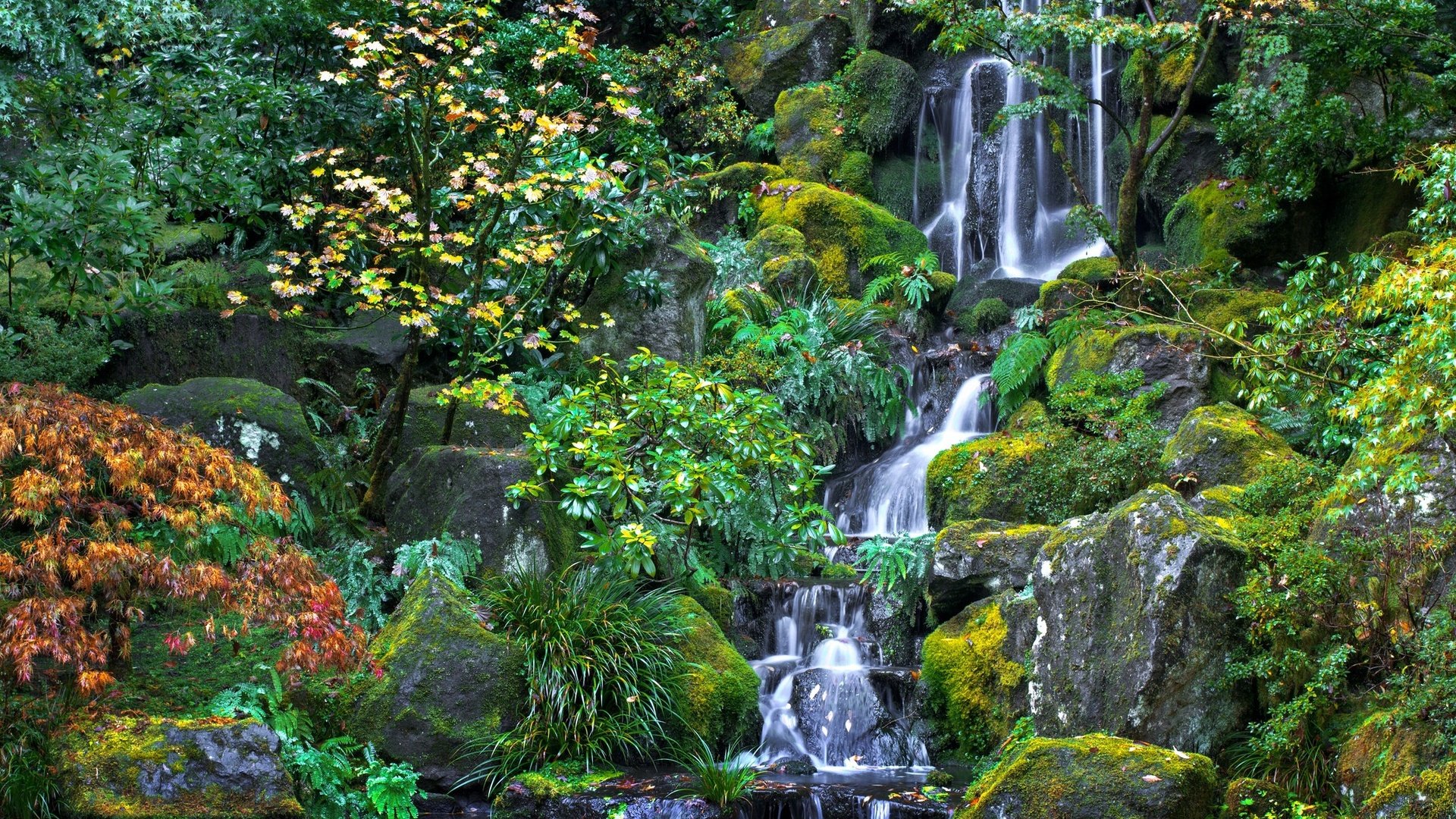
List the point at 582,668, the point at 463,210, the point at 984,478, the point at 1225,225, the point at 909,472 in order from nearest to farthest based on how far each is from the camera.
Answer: the point at 582,668 → the point at 463,210 → the point at 984,478 → the point at 909,472 → the point at 1225,225

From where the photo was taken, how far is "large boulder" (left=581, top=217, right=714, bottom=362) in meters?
11.6

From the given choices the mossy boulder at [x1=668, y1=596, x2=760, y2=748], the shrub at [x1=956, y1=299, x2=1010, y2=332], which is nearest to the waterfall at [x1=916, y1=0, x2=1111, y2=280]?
the shrub at [x1=956, y1=299, x2=1010, y2=332]

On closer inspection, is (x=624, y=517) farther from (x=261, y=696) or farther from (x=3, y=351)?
(x=3, y=351)

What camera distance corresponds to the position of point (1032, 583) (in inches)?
288

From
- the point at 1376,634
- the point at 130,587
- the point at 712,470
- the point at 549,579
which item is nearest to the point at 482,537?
the point at 549,579

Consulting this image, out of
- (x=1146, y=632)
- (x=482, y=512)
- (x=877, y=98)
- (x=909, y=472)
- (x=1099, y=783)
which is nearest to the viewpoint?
(x=1099, y=783)

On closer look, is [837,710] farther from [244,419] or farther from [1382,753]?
[244,419]

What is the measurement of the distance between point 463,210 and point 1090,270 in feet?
26.6

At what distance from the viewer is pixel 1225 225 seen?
13.1 m

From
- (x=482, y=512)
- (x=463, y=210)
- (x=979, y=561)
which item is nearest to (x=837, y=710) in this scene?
(x=979, y=561)

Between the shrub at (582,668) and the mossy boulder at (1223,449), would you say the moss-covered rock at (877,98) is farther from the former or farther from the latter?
the shrub at (582,668)

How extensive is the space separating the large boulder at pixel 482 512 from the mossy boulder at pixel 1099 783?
4101 mm

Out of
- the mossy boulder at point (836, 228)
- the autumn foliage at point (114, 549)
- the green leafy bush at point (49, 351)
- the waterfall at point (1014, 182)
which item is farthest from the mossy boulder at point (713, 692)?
the waterfall at point (1014, 182)

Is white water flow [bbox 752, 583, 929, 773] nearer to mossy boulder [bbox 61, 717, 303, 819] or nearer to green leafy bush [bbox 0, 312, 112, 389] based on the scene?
mossy boulder [bbox 61, 717, 303, 819]
